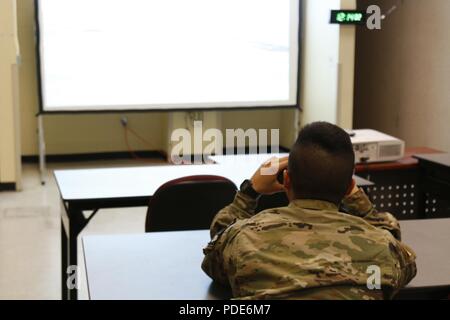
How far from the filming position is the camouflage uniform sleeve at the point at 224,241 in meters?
1.67

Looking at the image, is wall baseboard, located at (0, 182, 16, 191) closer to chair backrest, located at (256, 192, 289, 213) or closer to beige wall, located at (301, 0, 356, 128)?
beige wall, located at (301, 0, 356, 128)

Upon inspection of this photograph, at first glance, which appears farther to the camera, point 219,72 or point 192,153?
point 192,153

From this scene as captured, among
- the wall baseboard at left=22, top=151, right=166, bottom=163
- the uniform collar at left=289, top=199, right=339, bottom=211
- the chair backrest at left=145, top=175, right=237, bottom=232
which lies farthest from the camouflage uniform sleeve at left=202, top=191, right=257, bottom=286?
the wall baseboard at left=22, top=151, right=166, bottom=163

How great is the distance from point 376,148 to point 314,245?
254 cm

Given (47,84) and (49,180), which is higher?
(47,84)

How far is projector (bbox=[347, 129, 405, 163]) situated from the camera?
156 inches

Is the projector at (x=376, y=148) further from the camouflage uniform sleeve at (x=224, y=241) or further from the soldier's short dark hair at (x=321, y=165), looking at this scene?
the soldier's short dark hair at (x=321, y=165)

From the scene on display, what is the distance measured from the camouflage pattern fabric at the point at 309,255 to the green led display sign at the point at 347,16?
4426 millimetres

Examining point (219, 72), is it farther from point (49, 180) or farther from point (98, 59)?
point (49, 180)

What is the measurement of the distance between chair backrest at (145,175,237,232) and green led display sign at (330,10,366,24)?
3.40 metres

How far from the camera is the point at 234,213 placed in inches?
75.4

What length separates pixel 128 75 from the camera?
20.3 feet
